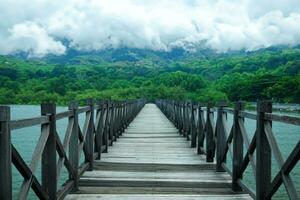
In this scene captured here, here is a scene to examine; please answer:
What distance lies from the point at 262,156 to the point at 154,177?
2.78 m

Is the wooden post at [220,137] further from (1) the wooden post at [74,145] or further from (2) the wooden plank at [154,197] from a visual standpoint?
(1) the wooden post at [74,145]

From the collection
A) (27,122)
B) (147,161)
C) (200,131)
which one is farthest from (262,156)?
(200,131)

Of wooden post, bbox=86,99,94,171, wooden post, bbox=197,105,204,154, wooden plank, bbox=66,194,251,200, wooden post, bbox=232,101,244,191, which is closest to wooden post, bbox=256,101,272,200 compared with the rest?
wooden plank, bbox=66,194,251,200

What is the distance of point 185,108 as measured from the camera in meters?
14.3

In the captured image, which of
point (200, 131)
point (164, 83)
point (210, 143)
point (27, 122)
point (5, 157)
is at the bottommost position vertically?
point (210, 143)

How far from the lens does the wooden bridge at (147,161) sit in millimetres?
4172

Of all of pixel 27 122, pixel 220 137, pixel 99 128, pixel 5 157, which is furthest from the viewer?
pixel 99 128

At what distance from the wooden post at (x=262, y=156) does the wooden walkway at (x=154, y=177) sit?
41.4 inches

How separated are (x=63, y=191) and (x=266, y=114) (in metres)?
2.69

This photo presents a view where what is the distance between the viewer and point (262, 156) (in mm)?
5035

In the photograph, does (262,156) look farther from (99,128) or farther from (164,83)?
(164,83)

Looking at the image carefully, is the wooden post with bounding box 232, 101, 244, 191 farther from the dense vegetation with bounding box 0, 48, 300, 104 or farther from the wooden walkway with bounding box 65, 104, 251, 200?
the dense vegetation with bounding box 0, 48, 300, 104

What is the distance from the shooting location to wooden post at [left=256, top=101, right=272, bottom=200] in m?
5.00

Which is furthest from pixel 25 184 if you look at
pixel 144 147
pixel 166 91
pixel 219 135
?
pixel 166 91
